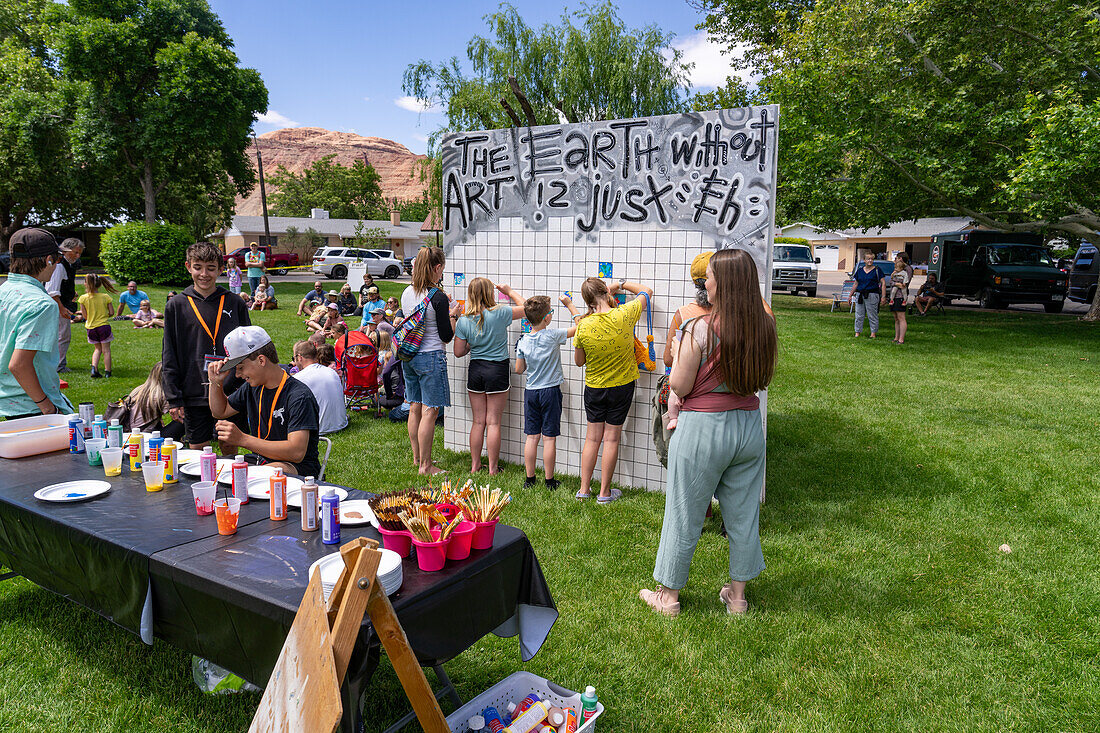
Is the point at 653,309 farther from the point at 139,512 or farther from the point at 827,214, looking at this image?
the point at 827,214

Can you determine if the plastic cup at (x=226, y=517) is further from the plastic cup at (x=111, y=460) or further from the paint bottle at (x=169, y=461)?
the plastic cup at (x=111, y=460)

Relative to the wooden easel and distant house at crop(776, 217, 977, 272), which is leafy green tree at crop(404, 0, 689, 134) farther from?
distant house at crop(776, 217, 977, 272)

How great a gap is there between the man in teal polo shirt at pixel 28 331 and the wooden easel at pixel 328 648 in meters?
3.06

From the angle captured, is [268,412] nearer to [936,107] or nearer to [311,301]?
[311,301]

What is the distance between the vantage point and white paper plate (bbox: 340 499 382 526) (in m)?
2.61

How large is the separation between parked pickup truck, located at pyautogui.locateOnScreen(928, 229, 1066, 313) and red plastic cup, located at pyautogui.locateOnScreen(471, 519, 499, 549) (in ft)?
70.2

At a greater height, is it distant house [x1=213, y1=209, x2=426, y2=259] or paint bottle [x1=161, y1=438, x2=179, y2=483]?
distant house [x1=213, y1=209, x2=426, y2=259]

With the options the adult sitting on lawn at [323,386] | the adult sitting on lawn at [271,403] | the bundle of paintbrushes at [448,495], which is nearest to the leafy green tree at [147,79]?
the adult sitting on lawn at [323,386]

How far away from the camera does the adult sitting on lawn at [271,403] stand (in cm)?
341

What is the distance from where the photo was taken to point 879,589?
402cm

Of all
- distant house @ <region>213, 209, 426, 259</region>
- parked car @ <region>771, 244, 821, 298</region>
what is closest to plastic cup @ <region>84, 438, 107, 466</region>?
parked car @ <region>771, 244, 821, 298</region>

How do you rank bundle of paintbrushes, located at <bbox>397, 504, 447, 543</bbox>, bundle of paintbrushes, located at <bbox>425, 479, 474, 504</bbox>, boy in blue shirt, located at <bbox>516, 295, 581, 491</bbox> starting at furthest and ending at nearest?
boy in blue shirt, located at <bbox>516, 295, 581, 491</bbox> < bundle of paintbrushes, located at <bbox>425, 479, 474, 504</bbox> < bundle of paintbrushes, located at <bbox>397, 504, 447, 543</bbox>

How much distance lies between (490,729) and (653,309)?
3.78 metres

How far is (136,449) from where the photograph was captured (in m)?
3.45
